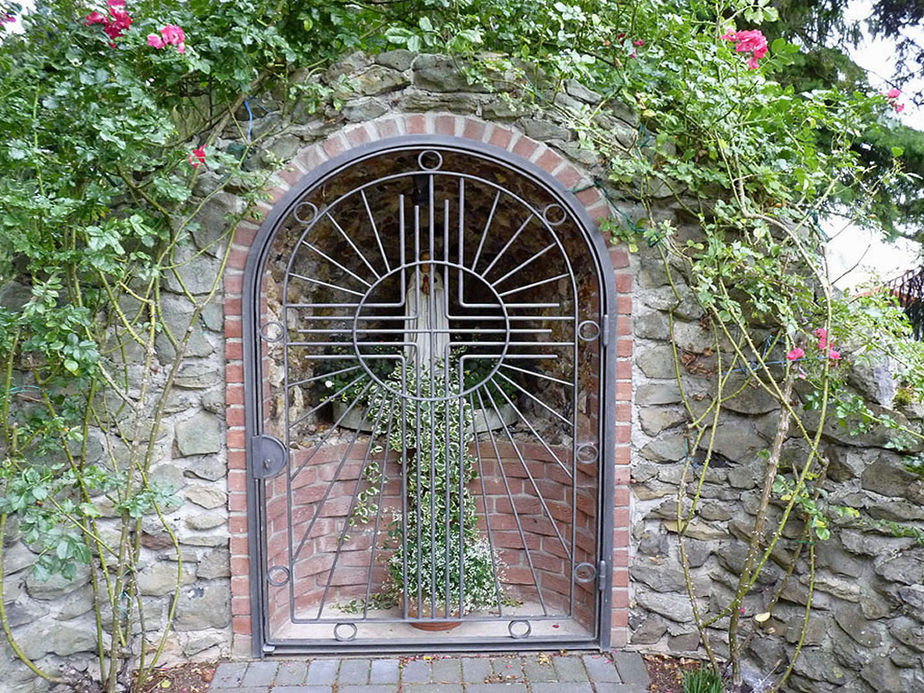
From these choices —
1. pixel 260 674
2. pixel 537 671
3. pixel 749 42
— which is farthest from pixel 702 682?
pixel 749 42

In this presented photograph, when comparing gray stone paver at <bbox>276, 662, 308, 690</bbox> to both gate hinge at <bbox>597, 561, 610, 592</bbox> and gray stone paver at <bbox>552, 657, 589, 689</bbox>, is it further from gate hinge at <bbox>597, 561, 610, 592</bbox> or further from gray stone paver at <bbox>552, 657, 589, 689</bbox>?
gate hinge at <bbox>597, 561, 610, 592</bbox>

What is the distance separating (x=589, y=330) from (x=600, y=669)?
1296mm

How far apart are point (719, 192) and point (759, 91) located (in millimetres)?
357

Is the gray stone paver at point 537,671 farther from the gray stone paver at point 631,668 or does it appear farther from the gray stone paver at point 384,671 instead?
the gray stone paver at point 384,671

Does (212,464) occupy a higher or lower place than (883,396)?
lower

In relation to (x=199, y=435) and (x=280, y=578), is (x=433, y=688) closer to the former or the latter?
(x=280, y=578)

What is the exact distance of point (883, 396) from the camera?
201 cm

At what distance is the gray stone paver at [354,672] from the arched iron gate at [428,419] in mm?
65

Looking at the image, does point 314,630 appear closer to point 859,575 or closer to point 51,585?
point 51,585

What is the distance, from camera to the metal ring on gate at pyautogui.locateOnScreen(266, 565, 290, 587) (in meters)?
2.36

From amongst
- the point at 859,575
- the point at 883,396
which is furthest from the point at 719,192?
the point at 859,575

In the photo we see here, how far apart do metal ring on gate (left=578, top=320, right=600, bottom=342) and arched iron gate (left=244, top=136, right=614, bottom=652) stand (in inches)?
0.8

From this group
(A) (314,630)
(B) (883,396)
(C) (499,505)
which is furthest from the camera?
(C) (499,505)

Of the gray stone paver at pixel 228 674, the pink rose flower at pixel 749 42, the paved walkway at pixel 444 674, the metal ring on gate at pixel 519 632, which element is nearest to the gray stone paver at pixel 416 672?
the paved walkway at pixel 444 674
